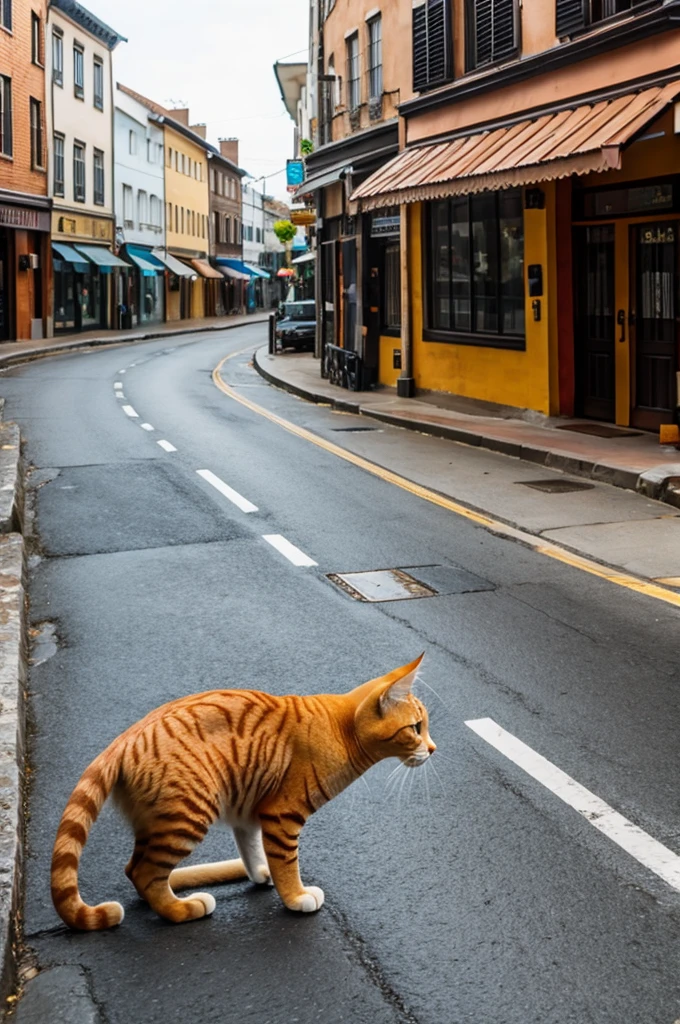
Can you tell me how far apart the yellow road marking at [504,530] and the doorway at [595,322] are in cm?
375

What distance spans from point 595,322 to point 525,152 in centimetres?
268

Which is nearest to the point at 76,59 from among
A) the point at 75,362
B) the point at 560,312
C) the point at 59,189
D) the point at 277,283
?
the point at 59,189

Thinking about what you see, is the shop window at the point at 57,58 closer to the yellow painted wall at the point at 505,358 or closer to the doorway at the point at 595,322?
the yellow painted wall at the point at 505,358

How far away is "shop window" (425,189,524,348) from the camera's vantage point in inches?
758

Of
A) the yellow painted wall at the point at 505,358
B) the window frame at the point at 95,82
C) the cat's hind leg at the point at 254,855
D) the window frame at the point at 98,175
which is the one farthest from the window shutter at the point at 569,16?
the window frame at the point at 95,82

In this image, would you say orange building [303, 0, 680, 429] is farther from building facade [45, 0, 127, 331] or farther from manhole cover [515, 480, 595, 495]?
building facade [45, 0, 127, 331]

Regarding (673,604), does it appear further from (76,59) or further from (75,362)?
(76,59)

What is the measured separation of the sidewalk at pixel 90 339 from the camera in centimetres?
3675

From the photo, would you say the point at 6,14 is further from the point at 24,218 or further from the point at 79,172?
the point at 79,172

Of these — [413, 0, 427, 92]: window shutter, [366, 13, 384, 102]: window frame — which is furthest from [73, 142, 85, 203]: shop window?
[413, 0, 427, 92]: window shutter

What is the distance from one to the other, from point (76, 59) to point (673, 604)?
4761 cm

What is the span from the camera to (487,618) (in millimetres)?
8078

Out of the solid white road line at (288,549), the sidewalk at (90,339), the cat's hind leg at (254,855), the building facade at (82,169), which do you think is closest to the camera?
the cat's hind leg at (254,855)

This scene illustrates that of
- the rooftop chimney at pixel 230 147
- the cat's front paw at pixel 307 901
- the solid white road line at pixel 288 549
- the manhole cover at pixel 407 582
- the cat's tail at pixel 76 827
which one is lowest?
the cat's front paw at pixel 307 901
